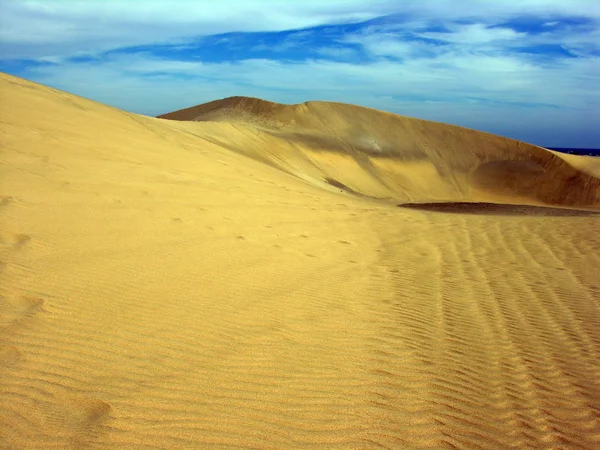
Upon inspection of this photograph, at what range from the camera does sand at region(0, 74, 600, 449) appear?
9.93ft

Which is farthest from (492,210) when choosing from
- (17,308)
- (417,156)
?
(17,308)

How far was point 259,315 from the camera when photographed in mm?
4508

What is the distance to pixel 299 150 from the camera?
25328mm

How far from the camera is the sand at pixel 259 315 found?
3.03 meters

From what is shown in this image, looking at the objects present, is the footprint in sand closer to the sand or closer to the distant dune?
the sand

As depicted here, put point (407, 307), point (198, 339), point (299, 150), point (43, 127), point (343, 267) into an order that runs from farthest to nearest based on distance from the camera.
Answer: point (299, 150), point (43, 127), point (343, 267), point (407, 307), point (198, 339)

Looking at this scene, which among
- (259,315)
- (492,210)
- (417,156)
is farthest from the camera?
(417,156)

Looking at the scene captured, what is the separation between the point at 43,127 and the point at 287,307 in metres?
7.37

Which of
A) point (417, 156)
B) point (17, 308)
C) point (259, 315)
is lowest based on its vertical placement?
point (259, 315)

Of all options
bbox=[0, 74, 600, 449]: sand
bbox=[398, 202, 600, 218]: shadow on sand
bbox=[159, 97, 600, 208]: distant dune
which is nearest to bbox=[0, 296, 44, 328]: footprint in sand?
bbox=[0, 74, 600, 449]: sand

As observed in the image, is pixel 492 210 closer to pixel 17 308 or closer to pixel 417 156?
pixel 417 156

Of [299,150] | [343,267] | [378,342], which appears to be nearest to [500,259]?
[343,267]

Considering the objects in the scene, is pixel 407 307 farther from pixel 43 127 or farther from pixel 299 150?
→ pixel 299 150

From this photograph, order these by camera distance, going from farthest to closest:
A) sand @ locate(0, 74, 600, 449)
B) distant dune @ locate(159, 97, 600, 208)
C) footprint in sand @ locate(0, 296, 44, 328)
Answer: distant dune @ locate(159, 97, 600, 208)
footprint in sand @ locate(0, 296, 44, 328)
sand @ locate(0, 74, 600, 449)
